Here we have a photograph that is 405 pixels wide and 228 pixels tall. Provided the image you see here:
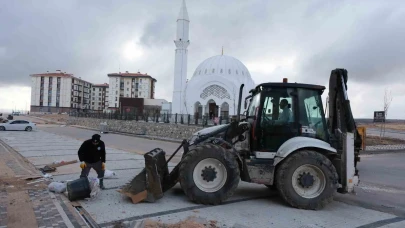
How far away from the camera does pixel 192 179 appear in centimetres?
675

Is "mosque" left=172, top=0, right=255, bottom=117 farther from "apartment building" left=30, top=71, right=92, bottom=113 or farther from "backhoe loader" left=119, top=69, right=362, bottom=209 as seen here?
"apartment building" left=30, top=71, right=92, bottom=113

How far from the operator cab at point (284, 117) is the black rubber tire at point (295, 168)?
1.83 feet

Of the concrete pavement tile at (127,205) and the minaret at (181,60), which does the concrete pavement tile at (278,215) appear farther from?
the minaret at (181,60)

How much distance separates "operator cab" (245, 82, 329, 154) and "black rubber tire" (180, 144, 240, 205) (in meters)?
0.86

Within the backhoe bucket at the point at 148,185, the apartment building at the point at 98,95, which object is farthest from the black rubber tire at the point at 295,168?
the apartment building at the point at 98,95

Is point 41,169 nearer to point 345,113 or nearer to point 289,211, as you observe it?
point 289,211

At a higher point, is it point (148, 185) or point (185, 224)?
point (148, 185)

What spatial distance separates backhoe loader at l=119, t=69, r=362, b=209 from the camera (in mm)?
6738

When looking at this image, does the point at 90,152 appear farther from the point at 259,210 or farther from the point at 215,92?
the point at 215,92

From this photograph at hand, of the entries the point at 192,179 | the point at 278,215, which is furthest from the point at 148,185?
the point at 278,215

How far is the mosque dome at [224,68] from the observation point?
57281mm

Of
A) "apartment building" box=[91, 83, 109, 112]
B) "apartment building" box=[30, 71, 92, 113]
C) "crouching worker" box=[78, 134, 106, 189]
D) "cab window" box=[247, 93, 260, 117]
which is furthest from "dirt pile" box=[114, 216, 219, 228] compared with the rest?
"apartment building" box=[91, 83, 109, 112]

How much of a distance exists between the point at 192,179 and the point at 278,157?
72.7 inches

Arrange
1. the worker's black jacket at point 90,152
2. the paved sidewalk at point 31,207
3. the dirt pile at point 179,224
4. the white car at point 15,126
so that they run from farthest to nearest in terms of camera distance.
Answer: the white car at point 15,126
the worker's black jacket at point 90,152
the paved sidewalk at point 31,207
the dirt pile at point 179,224
